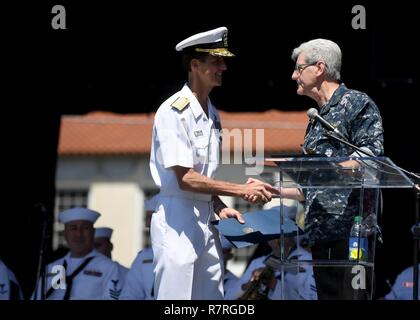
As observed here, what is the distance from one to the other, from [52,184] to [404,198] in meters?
3.23

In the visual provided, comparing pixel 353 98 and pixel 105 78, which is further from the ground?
pixel 105 78

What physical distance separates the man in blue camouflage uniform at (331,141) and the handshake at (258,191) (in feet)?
0.56

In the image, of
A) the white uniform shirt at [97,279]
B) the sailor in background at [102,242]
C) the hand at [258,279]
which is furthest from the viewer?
the sailor in background at [102,242]

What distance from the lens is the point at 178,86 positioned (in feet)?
37.5

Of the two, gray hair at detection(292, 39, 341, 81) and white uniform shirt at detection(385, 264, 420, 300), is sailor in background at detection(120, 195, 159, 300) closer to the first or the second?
white uniform shirt at detection(385, 264, 420, 300)

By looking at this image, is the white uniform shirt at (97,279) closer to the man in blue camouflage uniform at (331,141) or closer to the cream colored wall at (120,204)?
the man in blue camouflage uniform at (331,141)

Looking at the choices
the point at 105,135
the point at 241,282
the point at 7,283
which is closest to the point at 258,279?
the point at 241,282

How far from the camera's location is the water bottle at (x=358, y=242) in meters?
5.45

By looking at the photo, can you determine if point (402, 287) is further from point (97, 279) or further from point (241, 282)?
point (97, 279)

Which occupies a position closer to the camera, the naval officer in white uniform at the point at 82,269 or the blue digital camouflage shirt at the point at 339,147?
the blue digital camouflage shirt at the point at 339,147

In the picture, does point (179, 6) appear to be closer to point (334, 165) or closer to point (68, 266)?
point (68, 266)

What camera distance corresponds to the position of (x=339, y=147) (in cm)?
570
